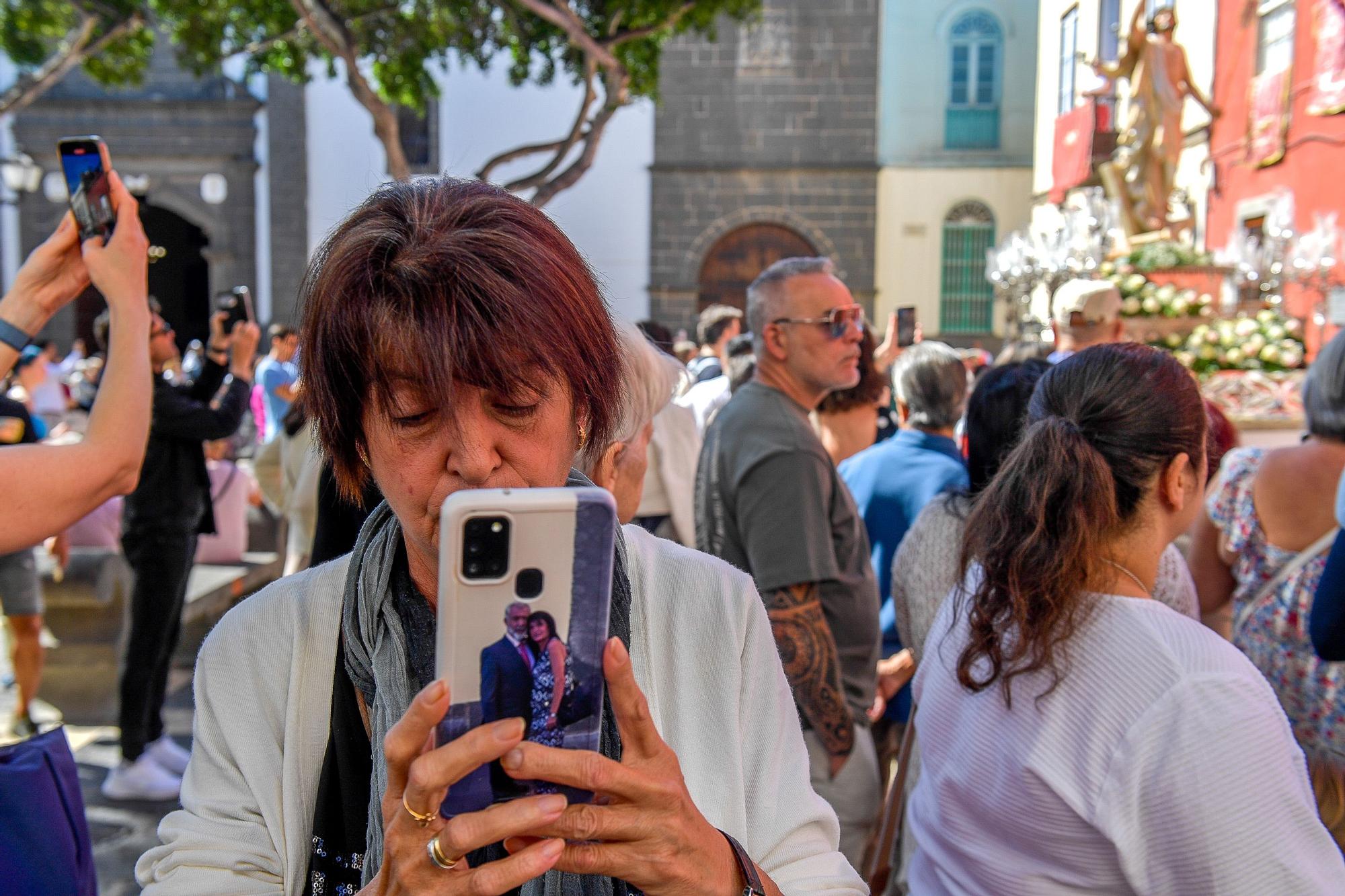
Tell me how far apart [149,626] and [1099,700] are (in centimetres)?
410

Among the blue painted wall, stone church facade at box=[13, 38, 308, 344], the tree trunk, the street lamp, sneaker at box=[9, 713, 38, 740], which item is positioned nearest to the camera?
sneaker at box=[9, 713, 38, 740]

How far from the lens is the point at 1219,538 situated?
9.13 ft

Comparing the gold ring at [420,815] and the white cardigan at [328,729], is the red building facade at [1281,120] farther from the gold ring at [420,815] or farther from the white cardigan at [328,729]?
the gold ring at [420,815]

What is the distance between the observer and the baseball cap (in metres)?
4.25

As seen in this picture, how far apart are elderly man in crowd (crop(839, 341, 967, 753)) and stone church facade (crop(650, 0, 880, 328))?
666 inches

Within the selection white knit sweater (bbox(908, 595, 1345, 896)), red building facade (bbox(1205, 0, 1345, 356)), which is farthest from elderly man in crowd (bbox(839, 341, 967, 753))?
red building facade (bbox(1205, 0, 1345, 356))

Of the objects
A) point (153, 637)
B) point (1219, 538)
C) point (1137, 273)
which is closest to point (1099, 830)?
point (1219, 538)

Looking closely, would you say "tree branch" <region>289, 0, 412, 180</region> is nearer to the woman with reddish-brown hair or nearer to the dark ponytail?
the dark ponytail

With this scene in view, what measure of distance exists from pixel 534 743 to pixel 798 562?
6.33 ft

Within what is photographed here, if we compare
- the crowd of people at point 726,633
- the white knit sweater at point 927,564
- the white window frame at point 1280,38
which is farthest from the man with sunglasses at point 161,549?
the white window frame at point 1280,38

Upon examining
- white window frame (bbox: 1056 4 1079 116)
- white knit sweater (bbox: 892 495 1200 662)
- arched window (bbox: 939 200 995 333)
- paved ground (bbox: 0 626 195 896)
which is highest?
white window frame (bbox: 1056 4 1079 116)

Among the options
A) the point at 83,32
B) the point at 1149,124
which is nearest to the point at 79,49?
the point at 83,32

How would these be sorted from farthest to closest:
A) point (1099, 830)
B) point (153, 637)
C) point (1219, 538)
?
1. point (153, 637)
2. point (1219, 538)
3. point (1099, 830)

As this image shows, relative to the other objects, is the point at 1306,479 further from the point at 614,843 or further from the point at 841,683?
the point at 614,843
